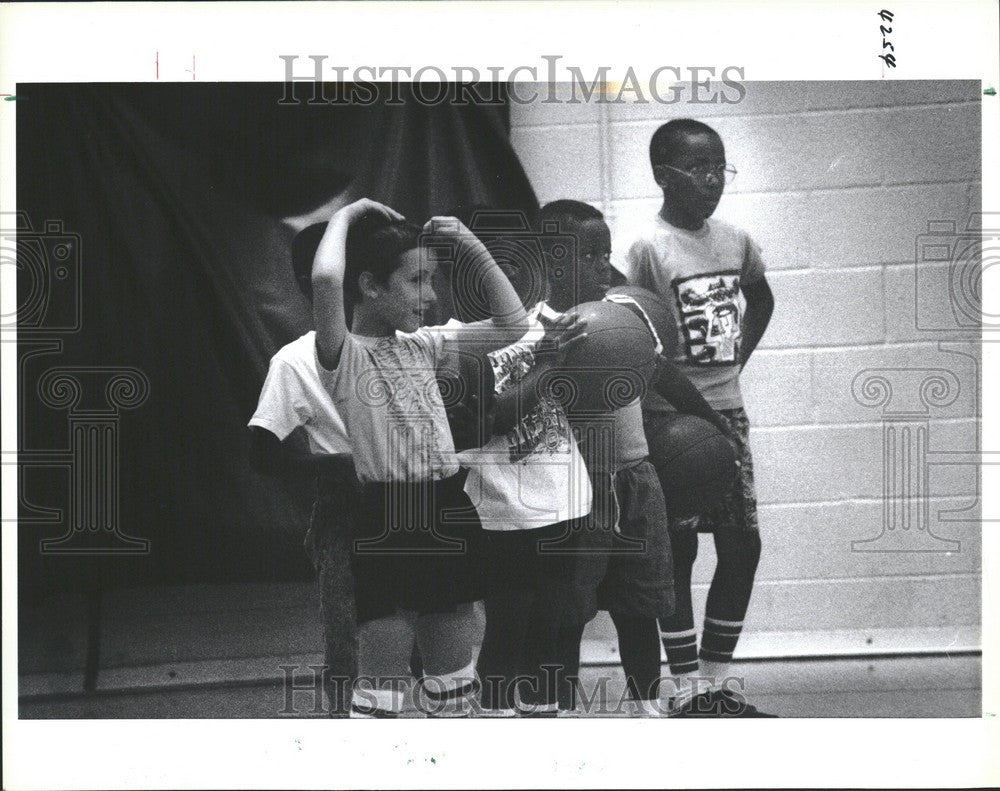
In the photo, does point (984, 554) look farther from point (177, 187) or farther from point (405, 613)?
point (177, 187)

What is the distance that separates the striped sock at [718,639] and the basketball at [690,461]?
0.93 ft

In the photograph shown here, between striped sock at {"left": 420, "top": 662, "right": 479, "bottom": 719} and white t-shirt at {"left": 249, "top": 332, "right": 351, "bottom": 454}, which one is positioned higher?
white t-shirt at {"left": 249, "top": 332, "right": 351, "bottom": 454}

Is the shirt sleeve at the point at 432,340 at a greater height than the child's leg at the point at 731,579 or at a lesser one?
greater

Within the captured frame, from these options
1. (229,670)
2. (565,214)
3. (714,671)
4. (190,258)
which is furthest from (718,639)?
(190,258)

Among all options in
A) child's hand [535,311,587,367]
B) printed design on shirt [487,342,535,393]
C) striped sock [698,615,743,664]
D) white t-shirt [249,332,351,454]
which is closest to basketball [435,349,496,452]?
printed design on shirt [487,342,535,393]

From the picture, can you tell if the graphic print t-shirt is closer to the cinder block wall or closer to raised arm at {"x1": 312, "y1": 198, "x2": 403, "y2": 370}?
the cinder block wall

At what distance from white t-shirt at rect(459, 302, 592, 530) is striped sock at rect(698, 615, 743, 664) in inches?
17.3

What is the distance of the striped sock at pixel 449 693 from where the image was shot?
11.2ft

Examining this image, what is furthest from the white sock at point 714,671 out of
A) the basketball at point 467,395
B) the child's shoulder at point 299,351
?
the child's shoulder at point 299,351

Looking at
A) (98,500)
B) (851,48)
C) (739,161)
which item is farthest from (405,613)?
(851,48)

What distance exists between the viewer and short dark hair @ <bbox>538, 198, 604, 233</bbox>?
132 inches

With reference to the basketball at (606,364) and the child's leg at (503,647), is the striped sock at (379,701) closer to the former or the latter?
the child's leg at (503,647)

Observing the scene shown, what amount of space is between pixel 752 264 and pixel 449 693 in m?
1.27

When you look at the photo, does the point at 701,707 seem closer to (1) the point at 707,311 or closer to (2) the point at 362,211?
(1) the point at 707,311
